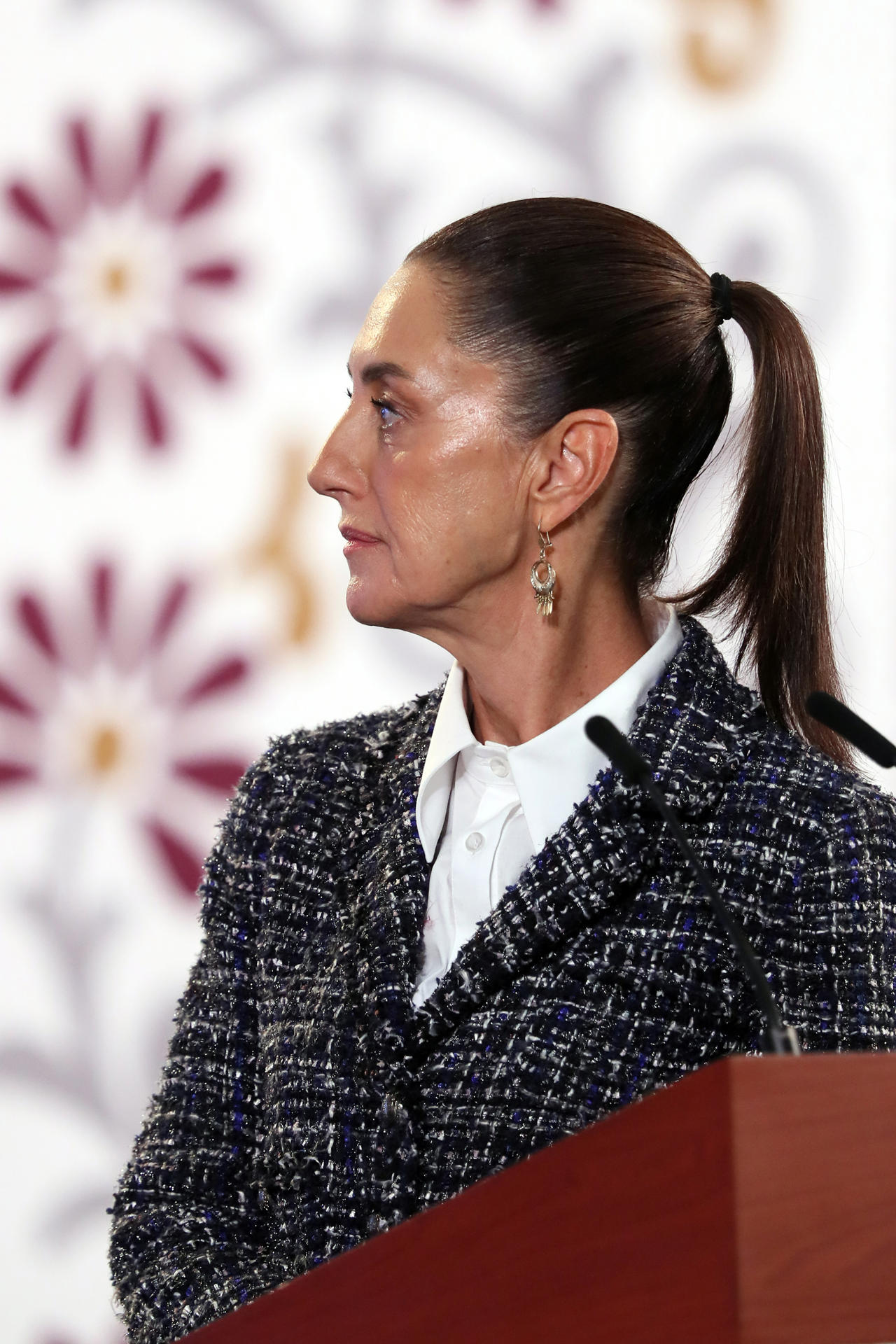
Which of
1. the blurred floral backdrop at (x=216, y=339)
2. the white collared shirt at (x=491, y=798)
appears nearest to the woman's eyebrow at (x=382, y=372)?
the white collared shirt at (x=491, y=798)

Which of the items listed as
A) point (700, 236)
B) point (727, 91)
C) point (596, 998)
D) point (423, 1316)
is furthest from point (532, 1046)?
point (727, 91)

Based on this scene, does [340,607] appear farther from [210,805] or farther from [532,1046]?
[532,1046]

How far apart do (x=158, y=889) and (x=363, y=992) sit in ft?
2.54

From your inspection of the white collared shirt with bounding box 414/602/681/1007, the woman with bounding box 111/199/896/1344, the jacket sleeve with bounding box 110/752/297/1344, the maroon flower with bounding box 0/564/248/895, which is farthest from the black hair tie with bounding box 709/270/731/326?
the maroon flower with bounding box 0/564/248/895

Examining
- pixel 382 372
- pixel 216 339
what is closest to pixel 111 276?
pixel 216 339

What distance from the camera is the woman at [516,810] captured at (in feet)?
3.77

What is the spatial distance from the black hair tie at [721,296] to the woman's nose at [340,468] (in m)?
0.34

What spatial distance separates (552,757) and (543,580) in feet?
0.49

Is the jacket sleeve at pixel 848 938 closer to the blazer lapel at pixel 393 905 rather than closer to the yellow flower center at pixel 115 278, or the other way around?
the blazer lapel at pixel 393 905

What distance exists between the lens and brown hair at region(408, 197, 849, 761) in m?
1.28

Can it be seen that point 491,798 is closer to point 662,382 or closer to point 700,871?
point 662,382

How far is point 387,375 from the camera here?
4.21 feet

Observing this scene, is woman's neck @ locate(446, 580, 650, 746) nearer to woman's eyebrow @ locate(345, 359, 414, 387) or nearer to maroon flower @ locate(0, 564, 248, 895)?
woman's eyebrow @ locate(345, 359, 414, 387)

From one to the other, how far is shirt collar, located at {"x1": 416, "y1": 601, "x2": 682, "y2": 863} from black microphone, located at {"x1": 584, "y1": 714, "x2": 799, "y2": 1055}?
38 cm
